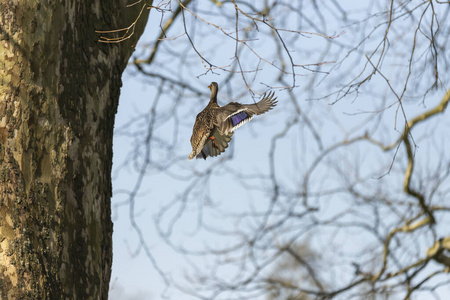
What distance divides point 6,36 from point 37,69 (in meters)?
0.19

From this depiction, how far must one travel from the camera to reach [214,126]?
1.64 metres

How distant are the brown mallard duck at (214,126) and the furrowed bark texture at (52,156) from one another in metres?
0.74

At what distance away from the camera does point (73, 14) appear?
229 centimetres

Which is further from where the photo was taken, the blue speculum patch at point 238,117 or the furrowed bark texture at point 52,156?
the furrowed bark texture at point 52,156

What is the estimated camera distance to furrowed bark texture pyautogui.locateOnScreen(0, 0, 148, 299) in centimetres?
201

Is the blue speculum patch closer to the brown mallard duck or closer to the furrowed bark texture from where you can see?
the brown mallard duck

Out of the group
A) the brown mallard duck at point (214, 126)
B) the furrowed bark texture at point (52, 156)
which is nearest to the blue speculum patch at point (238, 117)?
the brown mallard duck at point (214, 126)

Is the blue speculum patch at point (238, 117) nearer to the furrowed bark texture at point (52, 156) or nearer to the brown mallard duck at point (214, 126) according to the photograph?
the brown mallard duck at point (214, 126)

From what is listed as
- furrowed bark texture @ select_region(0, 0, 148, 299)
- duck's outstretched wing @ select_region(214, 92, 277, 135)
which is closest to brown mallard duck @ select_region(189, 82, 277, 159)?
duck's outstretched wing @ select_region(214, 92, 277, 135)

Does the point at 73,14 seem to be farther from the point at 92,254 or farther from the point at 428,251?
the point at 428,251

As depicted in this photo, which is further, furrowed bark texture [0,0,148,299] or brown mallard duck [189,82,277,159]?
furrowed bark texture [0,0,148,299]

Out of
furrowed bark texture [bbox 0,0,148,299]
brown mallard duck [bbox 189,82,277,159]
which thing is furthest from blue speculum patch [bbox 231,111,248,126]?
furrowed bark texture [bbox 0,0,148,299]

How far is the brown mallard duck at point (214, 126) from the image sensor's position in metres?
1.62

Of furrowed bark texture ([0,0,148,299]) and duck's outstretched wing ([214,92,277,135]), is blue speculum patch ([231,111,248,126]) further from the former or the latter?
furrowed bark texture ([0,0,148,299])
